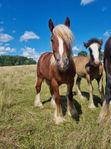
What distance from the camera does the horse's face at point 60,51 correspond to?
619 centimetres

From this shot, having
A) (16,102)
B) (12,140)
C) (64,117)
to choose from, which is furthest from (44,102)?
(12,140)

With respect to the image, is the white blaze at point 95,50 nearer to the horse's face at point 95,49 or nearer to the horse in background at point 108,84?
the horse's face at point 95,49

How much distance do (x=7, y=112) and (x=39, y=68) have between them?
2.32 m

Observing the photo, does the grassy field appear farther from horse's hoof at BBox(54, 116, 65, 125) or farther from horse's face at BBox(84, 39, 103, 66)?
horse's face at BBox(84, 39, 103, 66)

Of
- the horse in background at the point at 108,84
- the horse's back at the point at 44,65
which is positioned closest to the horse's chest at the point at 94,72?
the horse's back at the point at 44,65

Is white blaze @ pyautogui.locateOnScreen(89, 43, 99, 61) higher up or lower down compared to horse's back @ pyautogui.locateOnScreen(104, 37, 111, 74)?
higher up

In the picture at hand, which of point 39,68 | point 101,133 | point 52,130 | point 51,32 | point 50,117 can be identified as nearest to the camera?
point 101,133

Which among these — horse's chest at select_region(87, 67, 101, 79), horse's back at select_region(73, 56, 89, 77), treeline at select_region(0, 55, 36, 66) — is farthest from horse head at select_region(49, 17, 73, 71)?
treeline at select_region(0, 55, 36, 66)

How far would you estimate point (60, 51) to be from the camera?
247 inches

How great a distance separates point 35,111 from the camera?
27.6 feet

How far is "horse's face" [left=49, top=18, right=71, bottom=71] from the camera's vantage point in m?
6.19

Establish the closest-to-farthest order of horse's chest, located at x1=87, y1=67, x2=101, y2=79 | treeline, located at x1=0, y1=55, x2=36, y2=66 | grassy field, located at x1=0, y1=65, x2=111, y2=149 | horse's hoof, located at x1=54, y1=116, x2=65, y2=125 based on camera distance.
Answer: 1. grassy field, located at x1=0, y1=65, x2=111, y2=149
2. horse's hoof, located at x1=54, y1=116, x2=65, y2=125
3. horse's chest, located at x1=87, y1=67, x2=101, y2=79
4. treeline, located at x1=0, y1=55, x2=36, y2=66

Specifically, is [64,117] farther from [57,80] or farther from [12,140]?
[12,140]

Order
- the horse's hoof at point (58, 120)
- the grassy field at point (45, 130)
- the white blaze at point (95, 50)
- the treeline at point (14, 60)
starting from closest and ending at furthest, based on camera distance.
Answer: the grassy field at point (45, 130)
the horse's hoof at point (58, 120)
the white blaze at point (95, 50)
the treeline at point (14, 60)
